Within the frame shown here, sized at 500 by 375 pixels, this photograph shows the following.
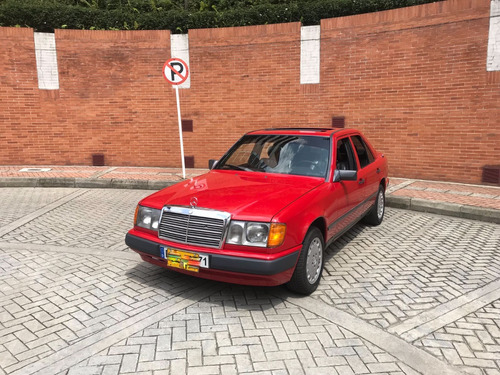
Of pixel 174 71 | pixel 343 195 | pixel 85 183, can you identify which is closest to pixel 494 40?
pixel 343 195

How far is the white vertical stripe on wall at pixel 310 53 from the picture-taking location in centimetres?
1016

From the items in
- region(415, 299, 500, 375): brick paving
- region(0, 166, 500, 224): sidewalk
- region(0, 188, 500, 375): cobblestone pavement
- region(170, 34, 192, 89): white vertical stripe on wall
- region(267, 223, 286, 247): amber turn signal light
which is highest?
region(170, 34, 192, 89): white vertical stripe on wall

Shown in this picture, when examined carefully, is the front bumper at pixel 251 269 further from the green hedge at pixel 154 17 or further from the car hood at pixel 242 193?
the green hedge at pixel 154 17

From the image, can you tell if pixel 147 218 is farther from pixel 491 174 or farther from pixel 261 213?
pixel 491 174

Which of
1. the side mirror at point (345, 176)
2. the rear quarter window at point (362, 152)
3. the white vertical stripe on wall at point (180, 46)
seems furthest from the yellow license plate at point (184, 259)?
the white vertical stripe on wall at point (180, 46)

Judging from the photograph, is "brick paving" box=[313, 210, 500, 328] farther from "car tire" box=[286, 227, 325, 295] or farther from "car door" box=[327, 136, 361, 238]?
Answer: "car door" box=[327, 136, 361, 238]

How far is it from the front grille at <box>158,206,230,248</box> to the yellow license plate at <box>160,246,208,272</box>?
0.10m

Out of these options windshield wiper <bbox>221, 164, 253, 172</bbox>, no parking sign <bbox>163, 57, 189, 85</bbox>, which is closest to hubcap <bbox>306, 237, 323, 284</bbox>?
windshield wiper <bbox>221, 164, 253, 172</bbox>

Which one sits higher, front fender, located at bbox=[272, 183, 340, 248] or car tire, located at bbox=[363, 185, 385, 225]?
front fender, located at bbox=[272, 183, 340, 248]

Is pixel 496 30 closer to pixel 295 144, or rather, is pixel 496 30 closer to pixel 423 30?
pixel 423 30

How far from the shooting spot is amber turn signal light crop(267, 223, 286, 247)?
3.50m

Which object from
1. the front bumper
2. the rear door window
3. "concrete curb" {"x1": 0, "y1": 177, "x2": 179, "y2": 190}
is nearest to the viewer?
the front bumper

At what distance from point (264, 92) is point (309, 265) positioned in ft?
24.8

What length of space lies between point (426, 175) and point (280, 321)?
288 inches
